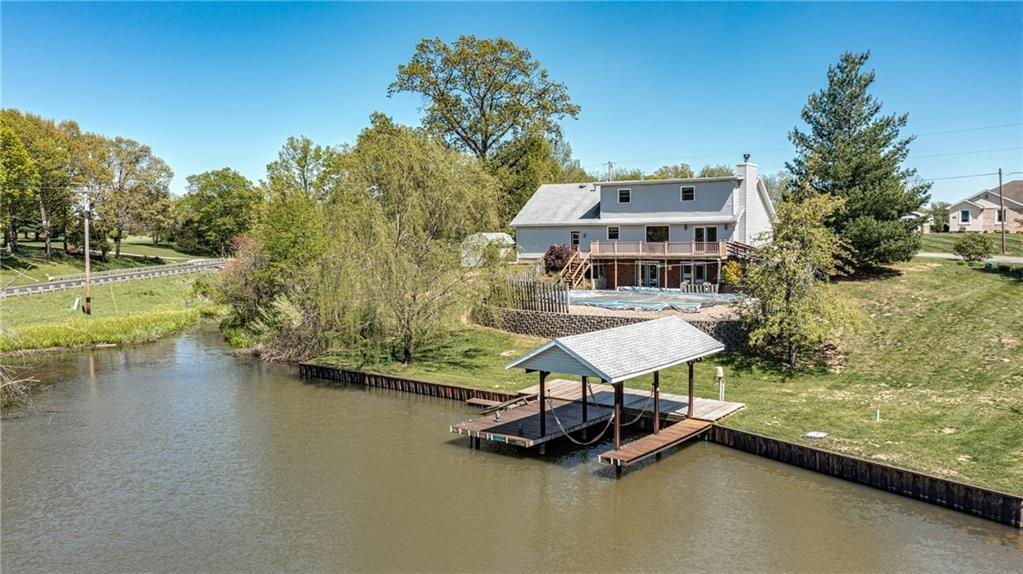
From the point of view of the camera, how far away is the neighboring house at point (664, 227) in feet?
133

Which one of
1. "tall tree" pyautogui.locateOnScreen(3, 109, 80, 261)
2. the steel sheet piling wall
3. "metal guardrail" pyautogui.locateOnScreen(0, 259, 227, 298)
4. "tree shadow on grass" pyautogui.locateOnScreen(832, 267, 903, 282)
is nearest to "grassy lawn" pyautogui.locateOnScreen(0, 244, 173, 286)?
"tall tree" pyautogui.locateOnScreen(3, 109, 80, 261)

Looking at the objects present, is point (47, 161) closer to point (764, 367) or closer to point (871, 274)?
point (764, 367)

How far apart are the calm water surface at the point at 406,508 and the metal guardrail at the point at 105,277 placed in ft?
75.6

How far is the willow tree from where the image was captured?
28.8 metres

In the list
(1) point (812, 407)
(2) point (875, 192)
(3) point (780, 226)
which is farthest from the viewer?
(2) point (875, 192)

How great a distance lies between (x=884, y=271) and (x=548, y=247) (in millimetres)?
19822

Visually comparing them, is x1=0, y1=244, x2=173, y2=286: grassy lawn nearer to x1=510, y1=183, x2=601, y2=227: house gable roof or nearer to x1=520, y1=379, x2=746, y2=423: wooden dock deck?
x1=510, y1=183, x2=601, y2=227: house gable roof

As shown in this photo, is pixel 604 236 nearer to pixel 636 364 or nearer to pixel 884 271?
pixel 884 271

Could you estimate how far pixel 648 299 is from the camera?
3612 centimetres

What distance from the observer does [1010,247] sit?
51031 mm

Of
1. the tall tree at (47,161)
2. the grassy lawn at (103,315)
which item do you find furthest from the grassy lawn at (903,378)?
the tall tree at (47,161)

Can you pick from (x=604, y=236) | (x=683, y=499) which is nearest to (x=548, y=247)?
(x=604, y=236)

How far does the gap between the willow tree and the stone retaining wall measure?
13.9 ft

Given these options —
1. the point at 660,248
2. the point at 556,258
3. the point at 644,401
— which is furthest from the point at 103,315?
the point at 644,401
